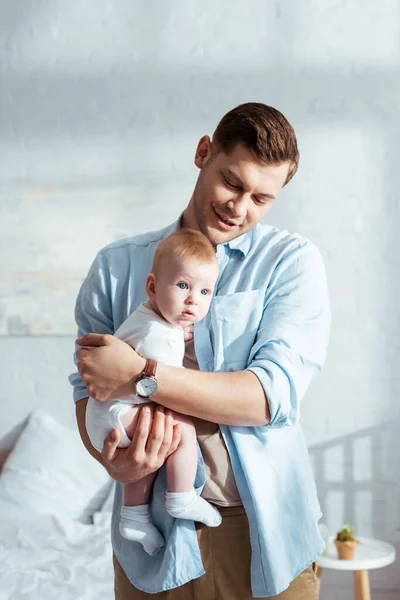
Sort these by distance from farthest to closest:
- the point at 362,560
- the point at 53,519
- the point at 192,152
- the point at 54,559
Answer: the point at 192,152
the point at 53,519
the point at 362,560
the point at 54,559

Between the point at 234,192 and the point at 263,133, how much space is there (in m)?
0.12

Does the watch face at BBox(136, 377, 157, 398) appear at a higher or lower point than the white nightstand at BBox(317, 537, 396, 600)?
higher

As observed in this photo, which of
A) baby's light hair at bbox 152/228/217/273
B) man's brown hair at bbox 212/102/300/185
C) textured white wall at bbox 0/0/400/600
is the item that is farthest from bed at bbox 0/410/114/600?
man's brown hair at bbox 212/102/300/185

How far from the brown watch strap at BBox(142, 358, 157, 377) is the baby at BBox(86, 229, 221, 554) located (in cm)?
4

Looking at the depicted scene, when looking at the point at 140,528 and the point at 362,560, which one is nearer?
the point at 140,528

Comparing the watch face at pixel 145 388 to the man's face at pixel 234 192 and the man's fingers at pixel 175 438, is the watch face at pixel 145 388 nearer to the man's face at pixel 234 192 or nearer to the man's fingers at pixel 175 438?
the man's fingers at pixel 175 438

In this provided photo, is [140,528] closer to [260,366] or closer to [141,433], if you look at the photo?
[141,433]

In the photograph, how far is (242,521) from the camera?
55.1 inches

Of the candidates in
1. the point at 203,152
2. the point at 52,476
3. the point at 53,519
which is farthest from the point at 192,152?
the point at 203,152

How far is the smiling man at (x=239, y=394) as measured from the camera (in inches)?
51.4

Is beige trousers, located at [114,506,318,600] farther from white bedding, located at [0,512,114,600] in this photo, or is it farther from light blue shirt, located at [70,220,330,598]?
white bedding, located at [0,512,114,600]

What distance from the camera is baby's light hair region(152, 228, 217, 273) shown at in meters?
1.35

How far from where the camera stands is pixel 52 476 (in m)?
3.65

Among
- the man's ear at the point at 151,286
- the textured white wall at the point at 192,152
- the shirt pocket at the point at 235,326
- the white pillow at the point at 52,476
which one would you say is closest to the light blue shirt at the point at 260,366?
the shirt pocket at the point at 235,326
